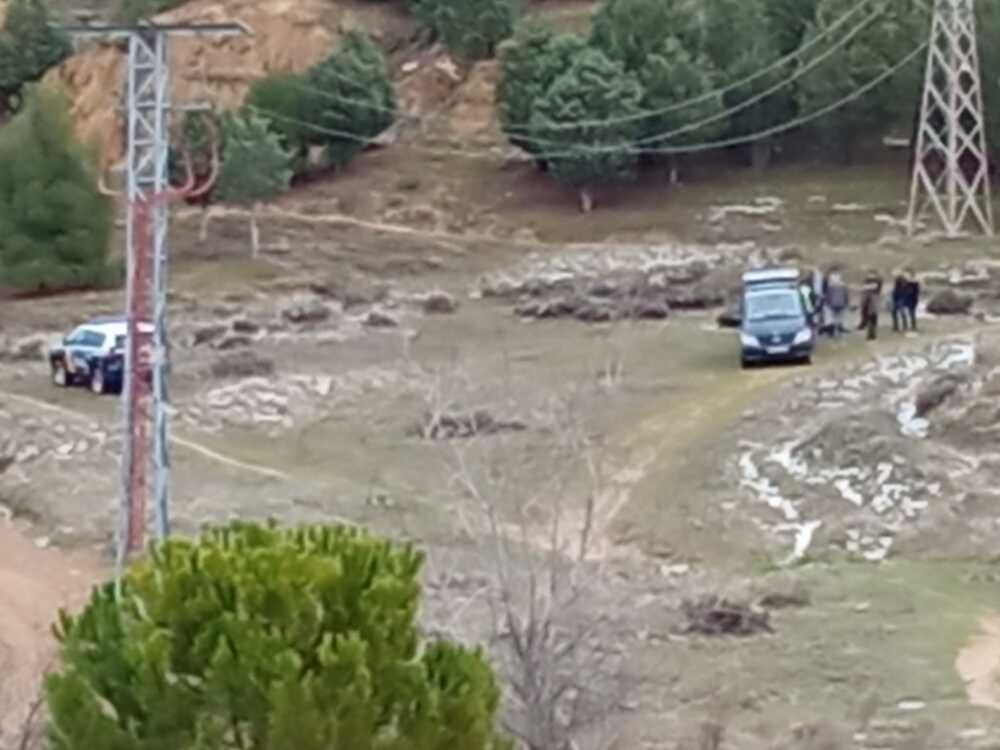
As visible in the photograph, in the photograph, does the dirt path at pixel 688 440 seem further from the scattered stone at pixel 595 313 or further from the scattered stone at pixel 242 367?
the scattered stone at pixel 242 367

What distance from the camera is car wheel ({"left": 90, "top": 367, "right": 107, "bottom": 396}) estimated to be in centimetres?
4694

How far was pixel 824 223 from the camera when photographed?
6619cm

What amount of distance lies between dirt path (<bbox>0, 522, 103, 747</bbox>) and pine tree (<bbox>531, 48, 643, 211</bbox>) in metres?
34.1

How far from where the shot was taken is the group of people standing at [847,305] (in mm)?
48281

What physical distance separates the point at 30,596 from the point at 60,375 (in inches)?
604

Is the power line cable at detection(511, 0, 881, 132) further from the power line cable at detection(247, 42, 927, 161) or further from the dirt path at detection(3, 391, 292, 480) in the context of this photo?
the dirt path at detection(3, 391, 292, 480)

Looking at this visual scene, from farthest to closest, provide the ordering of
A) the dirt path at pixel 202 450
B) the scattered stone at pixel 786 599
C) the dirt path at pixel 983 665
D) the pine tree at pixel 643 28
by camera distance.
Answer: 1. the pine tree at pixel 643 28
2. the dirt path at pixel 202 450
3. the scattered stone at pixel 786 599
4. the dirt path at pixel 983 665

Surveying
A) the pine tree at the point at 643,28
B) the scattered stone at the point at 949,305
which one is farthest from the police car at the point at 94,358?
the pine tree at the point at 643,28

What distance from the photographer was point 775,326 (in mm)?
46094

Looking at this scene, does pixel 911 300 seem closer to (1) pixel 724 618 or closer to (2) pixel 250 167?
(1) pixel 724 618

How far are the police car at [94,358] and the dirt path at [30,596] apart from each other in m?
8.49

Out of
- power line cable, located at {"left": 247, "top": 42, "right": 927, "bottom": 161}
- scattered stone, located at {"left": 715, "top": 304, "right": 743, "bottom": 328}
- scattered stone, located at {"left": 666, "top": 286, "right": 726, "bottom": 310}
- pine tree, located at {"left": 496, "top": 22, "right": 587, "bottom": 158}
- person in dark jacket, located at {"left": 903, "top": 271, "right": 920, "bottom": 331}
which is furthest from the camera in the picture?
pine tree, located at {"left": 496, "top": 22, "right": 587, "bottom": 158}

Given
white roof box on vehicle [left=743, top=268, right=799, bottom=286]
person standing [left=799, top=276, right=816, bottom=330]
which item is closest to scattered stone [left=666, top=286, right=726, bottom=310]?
white roof box on vehicle [left=743, top=268, right=799, bottom=286]

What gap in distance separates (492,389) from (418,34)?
47.7m
